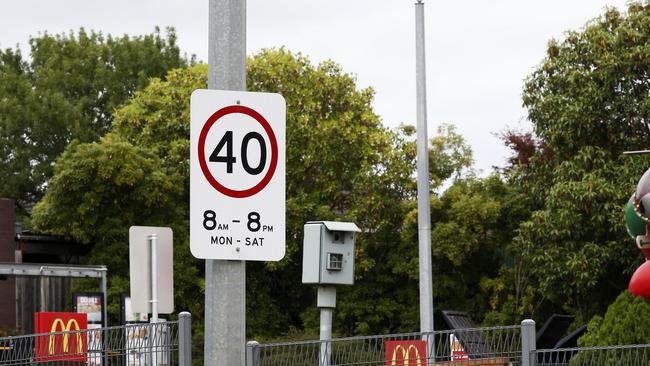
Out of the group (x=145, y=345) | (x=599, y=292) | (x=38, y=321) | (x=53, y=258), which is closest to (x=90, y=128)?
(x=53, y=258)

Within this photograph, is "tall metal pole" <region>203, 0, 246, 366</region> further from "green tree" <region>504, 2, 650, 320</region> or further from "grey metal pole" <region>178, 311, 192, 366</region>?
"green tree" <region>504, 2, 650, 320</region>

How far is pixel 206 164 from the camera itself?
7434mm

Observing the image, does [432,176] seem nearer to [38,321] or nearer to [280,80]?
[280,80]

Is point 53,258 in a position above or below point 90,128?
below

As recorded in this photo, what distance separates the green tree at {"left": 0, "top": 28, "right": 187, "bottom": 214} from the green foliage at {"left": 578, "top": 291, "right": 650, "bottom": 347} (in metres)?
38.0

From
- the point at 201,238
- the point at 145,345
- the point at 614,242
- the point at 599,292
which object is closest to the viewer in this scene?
the point at 201,238

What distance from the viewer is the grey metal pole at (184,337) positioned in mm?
8648

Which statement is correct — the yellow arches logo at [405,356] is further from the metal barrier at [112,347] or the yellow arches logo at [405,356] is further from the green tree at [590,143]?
the green tree at [590,143]

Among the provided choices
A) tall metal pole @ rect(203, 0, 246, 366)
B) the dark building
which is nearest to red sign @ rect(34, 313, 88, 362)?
tall metal pole @ rect(203, 0, 246, 366)

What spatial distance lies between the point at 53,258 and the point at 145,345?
35035mm

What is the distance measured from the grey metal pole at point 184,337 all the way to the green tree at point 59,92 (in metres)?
51.8

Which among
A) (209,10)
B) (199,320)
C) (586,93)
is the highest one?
(586,93)

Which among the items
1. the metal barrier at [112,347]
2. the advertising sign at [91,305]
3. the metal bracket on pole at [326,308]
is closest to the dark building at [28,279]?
the advertising sign at [91,305]

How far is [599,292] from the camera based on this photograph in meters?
34.7
